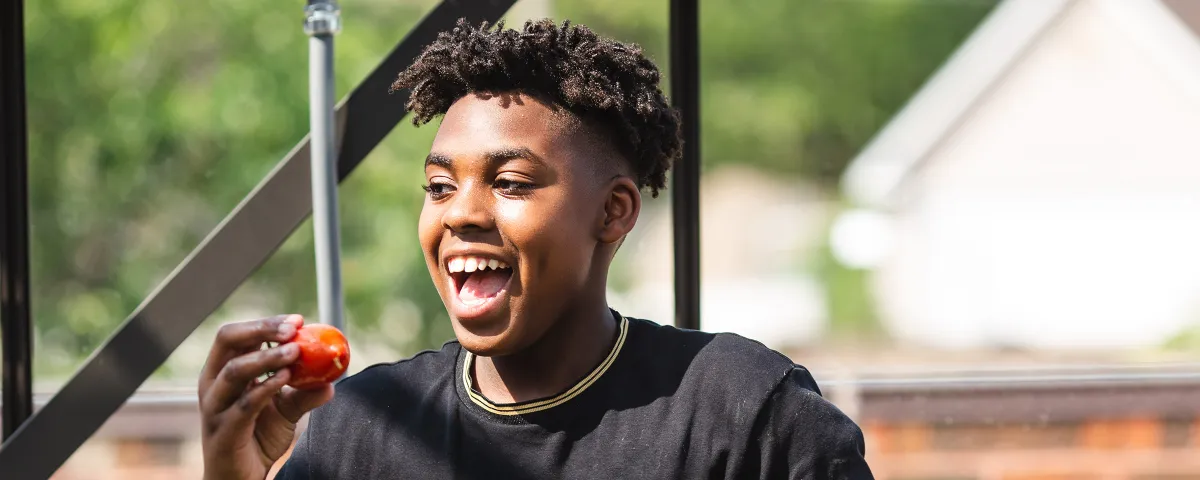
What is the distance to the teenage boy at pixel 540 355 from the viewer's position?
57.7 inches

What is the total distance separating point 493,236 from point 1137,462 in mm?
4836

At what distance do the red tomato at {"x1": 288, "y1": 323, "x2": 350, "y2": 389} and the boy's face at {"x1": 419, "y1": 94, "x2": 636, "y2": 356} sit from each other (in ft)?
0.50

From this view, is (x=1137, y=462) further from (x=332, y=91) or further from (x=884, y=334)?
(x=332, y=91)

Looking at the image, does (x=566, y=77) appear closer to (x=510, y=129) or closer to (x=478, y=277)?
(x=510, y=129)

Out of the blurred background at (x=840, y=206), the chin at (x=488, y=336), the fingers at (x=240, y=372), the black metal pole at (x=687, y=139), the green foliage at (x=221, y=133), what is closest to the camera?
the fingers at (x=240, y=372)

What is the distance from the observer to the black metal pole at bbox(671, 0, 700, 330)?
2295 millimetres

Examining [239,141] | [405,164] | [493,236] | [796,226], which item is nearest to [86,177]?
[239,141]

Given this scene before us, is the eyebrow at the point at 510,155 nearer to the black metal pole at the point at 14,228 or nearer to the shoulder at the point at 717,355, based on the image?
the shoulder at the point at 717,355

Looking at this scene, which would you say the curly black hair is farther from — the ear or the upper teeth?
the upper teeth

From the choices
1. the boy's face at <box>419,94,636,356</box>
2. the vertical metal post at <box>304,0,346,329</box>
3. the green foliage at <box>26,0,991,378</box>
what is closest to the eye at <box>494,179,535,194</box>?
the boy's face at <box>419,94,636,356</box>

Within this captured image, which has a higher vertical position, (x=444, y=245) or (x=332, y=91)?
(x=332, y=91)

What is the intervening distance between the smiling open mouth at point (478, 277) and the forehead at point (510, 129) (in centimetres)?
14

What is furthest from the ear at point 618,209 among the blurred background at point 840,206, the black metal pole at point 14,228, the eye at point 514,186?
the blurred background at point 840,206

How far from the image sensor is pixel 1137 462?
17.8ft
